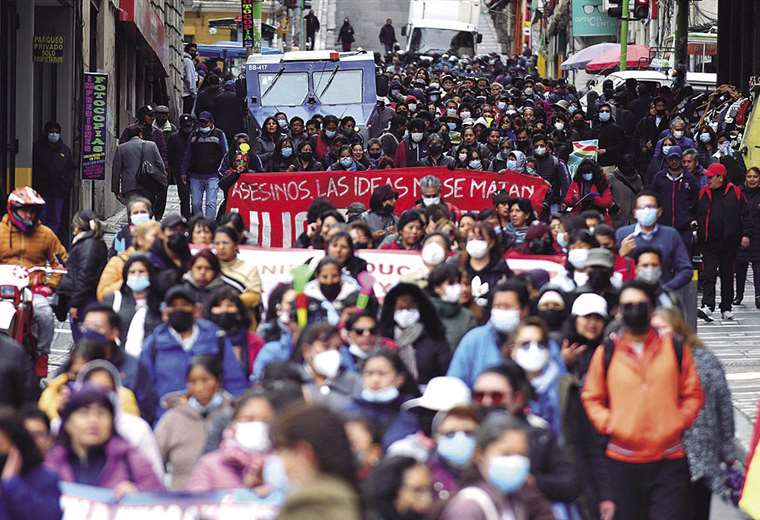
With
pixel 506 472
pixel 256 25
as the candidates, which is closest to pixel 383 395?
pixel 506 472

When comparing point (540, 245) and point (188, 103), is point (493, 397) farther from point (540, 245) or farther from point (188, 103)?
point (188, 103)

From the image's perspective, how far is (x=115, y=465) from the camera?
8.27 m

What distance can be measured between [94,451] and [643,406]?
298 cm

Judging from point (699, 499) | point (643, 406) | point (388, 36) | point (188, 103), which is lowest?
point (699, 499)

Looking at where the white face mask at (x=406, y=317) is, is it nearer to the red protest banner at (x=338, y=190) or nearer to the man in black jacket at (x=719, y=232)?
the red protest banner at (x=338, y=190)

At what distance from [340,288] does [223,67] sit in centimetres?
4090

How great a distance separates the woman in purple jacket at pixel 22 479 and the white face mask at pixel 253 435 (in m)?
0.82

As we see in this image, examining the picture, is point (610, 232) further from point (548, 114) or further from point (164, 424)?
point (548, 114)

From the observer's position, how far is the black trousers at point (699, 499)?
10.2 m

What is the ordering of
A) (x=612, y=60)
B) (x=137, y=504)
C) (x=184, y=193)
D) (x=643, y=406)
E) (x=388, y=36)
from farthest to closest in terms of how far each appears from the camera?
(x=388, y=36)
(x=612, y=60)
(x=184, y=193)
(x=643, y=406)
(x=137, y=504)

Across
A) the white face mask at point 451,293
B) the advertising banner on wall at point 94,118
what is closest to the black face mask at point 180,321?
the white face mask at point 451,293

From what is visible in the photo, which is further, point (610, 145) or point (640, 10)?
point (640, 10)

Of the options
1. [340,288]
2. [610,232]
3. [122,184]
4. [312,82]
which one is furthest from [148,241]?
[312,82]

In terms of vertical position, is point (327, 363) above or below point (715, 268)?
above
